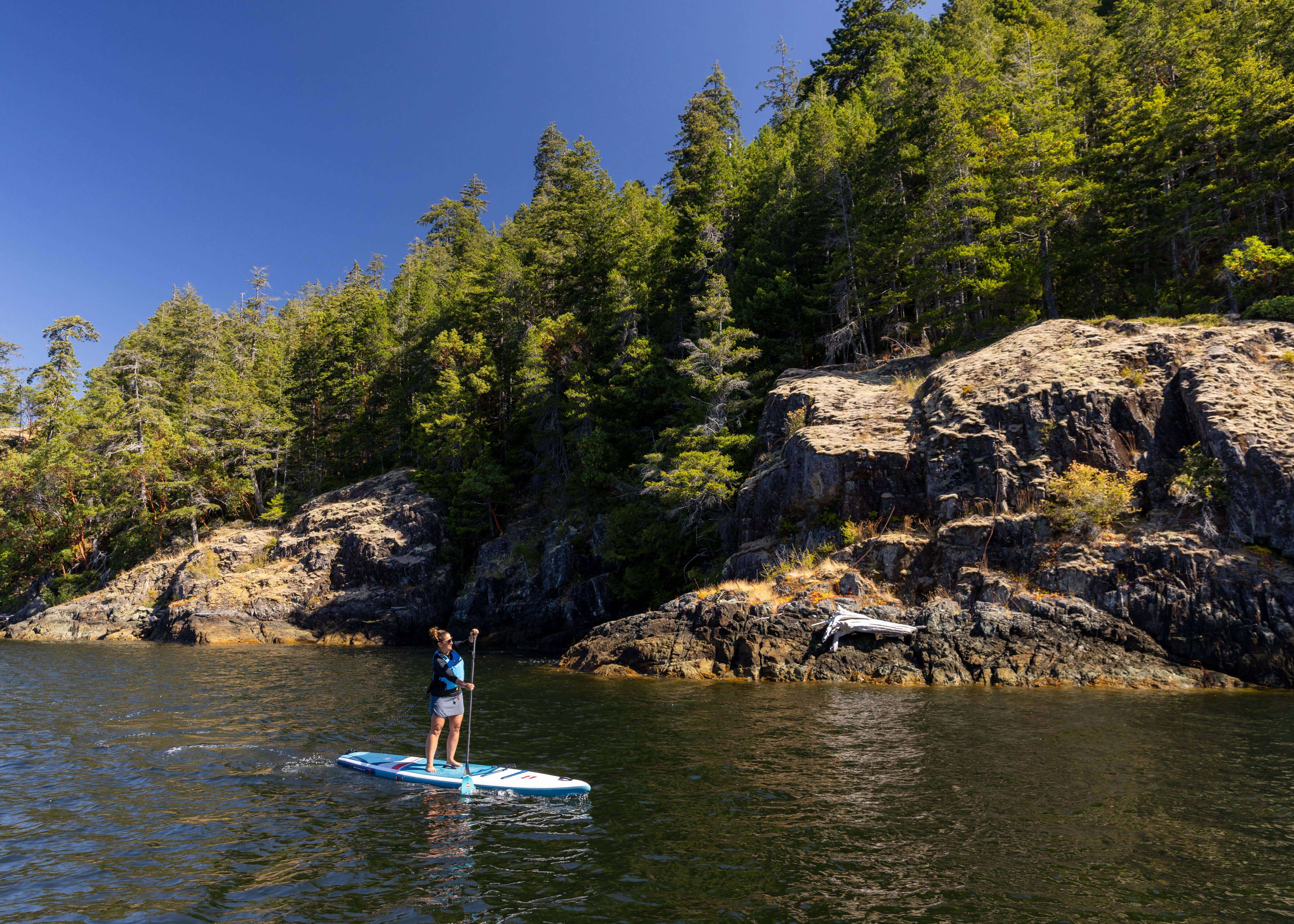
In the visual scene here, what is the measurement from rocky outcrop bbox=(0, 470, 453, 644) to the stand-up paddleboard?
96.5 feet

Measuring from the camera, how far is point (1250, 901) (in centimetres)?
596

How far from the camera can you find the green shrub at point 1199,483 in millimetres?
19188

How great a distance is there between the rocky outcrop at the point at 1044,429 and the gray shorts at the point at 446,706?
54.0 ft

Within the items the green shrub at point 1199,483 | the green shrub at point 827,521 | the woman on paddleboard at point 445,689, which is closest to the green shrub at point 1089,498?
the green shrub at point 1199,483

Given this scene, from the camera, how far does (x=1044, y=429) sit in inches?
901

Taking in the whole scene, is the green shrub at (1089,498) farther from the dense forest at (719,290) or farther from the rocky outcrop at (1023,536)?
the dense forest at (719,290)

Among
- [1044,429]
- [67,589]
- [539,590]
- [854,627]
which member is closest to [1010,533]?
[1044,429]

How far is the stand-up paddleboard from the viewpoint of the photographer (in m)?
9.88

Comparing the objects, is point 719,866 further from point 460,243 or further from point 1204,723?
point 460,243

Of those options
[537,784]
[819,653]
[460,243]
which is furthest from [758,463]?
[460,243]

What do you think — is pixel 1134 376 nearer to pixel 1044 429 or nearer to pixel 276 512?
pixel 1044 429

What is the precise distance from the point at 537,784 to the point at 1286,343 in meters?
27.2

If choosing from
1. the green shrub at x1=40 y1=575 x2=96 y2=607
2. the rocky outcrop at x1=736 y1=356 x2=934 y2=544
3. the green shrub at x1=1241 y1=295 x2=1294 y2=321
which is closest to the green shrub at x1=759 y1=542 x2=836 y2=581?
the rocky outcrop at x1=736 y1=356 x2=934 y2=544

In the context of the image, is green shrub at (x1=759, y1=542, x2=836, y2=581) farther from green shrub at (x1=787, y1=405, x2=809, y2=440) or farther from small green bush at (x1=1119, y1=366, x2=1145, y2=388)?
small green bush at (x1=1119, y1=366, x2=1145, y2=388)
